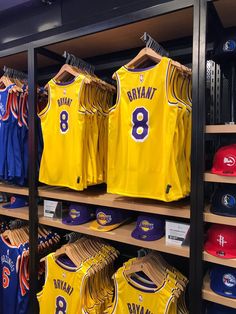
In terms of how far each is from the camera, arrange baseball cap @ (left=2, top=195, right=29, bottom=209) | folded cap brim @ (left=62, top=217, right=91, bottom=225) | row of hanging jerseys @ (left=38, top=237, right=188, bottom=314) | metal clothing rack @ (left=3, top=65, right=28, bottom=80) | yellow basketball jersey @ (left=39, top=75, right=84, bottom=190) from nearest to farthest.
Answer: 1. row of hanging jerseys @ (left=38, top=237, right=188, bottom=314)
2. yellow basketball jersey @ (left=39, top=75, right=84, bottom=190)
3. folded cap brim @ (left=62, top=217, right=91, bottom=225)
4. metal clothing rack @ (left=3, top=65, right=28, bottom=80)
5. baseball cap @ (left=2, top=195, right=29, bottom=209)

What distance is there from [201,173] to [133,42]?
0.99 m

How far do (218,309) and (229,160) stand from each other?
0.72 metres

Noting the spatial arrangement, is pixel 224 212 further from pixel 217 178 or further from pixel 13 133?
pixel 13 133

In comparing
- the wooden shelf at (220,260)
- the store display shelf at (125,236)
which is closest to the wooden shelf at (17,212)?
the store display shelf at (125,236)

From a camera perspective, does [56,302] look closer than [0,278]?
Yes

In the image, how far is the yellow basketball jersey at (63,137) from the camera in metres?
1.56

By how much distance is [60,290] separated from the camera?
64.6 inches

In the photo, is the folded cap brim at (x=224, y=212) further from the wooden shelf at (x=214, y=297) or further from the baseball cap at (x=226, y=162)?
the wooden shelf at (x=214, y=297)

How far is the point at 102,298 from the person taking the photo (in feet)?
5.37

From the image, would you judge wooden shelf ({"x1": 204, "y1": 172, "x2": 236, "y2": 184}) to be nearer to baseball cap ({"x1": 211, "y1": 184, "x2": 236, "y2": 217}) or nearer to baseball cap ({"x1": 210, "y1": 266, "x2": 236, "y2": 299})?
baseball cap ({"x1": 211, "y1": 184, "x2": 236, "y2": 217})

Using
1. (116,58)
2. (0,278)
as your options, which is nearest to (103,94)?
(116,58)

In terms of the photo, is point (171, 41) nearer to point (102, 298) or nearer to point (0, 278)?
point (102, 298)

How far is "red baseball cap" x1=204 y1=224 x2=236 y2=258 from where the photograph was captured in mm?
1175

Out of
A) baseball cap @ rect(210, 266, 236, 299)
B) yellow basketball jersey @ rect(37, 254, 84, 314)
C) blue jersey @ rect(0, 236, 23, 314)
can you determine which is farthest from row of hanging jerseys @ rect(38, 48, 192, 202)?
blue jersey @ rect(0, 236, 23, 314)
